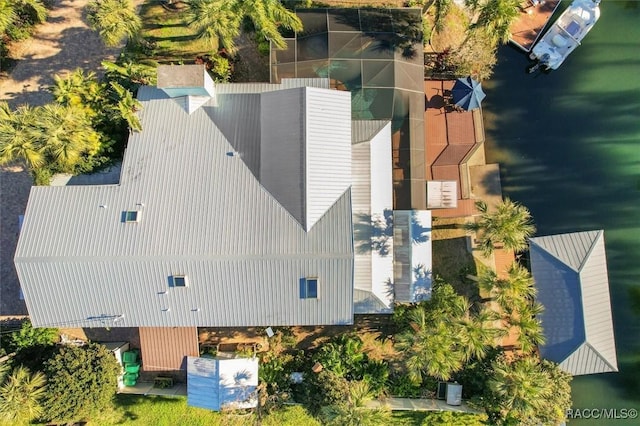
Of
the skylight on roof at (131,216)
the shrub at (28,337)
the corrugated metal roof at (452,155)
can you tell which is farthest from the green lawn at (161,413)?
the corrugated metal roof at (452,155)

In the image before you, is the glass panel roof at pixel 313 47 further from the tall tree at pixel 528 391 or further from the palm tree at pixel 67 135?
the tall tree at pixel 528 391

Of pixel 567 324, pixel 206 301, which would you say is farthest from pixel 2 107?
pixel 567 324

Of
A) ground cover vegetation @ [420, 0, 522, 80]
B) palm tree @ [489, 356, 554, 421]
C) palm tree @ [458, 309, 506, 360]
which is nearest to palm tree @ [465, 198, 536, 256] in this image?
palm tree @ [458, 309, 506, 360]

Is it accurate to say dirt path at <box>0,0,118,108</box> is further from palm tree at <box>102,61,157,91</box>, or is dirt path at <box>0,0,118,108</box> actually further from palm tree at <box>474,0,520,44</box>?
palm tree at <box>474,0,520,44</box>

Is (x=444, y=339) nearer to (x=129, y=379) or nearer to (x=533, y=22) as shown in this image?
(x=129, y=379)

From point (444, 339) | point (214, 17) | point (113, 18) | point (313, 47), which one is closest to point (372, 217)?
point (444, 339)

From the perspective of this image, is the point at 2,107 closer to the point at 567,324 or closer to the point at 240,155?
the point at 240,155
